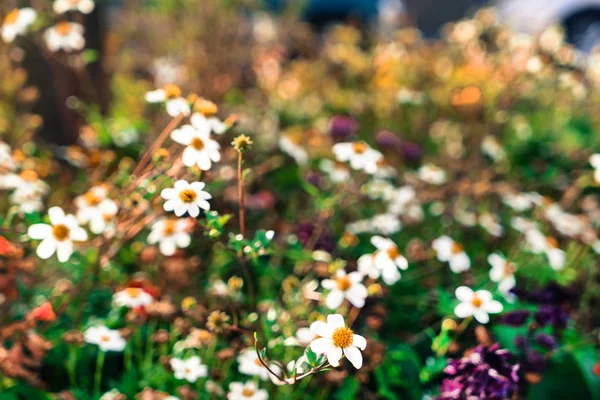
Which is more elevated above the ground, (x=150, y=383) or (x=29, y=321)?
(x=29, y=321)

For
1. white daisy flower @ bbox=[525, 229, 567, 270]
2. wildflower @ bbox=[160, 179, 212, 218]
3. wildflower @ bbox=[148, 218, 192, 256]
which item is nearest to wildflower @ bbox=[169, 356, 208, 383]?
wildflower @ bbox=[148, 218, 192, 256]

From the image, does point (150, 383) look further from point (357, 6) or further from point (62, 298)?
point (357, 6)

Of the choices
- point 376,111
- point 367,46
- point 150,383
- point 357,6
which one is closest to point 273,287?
point 150,383

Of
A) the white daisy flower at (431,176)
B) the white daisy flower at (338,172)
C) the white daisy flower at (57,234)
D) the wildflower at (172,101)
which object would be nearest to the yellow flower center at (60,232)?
the white daisy flower at (57,234)

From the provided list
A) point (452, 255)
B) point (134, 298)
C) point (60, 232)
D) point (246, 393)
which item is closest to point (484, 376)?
point (246, 393)

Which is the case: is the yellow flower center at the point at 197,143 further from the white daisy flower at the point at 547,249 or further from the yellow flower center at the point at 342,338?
the white daisy flower at the point at 547,249
